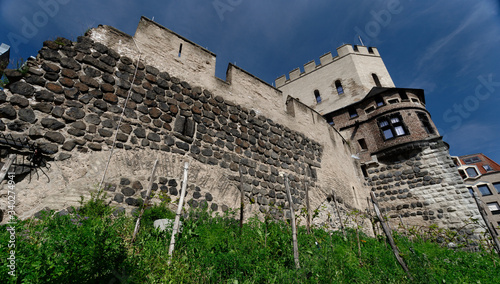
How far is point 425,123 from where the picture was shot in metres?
12.3

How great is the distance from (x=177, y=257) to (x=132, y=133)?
2.52m

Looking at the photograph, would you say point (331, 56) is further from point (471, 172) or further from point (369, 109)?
point (471, 172)

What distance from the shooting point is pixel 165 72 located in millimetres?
5363

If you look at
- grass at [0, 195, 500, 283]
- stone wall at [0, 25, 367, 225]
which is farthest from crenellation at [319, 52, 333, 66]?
grass at [0, 195, 500, 283]

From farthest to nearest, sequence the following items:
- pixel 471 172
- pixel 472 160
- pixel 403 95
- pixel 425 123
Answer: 1. pixel 472 160
2. pixel 471 172
3. pixel 403 95
4. pixel 425 123

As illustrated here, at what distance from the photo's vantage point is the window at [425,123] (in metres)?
11.9

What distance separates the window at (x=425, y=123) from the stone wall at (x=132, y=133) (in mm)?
8860

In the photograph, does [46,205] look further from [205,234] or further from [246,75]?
[246,75]

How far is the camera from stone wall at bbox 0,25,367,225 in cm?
340

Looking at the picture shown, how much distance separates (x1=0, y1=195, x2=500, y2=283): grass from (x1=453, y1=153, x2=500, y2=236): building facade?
3556 cm

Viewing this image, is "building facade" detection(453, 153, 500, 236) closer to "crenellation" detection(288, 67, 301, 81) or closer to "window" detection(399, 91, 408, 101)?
"window" detection(399, 91, 408, 101)

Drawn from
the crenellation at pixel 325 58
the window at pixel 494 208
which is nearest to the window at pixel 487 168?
the window at pixel 494 208

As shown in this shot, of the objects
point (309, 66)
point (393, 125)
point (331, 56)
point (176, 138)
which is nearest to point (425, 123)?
point (393, 125)

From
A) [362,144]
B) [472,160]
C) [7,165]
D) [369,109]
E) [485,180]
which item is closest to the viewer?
[7,165]
